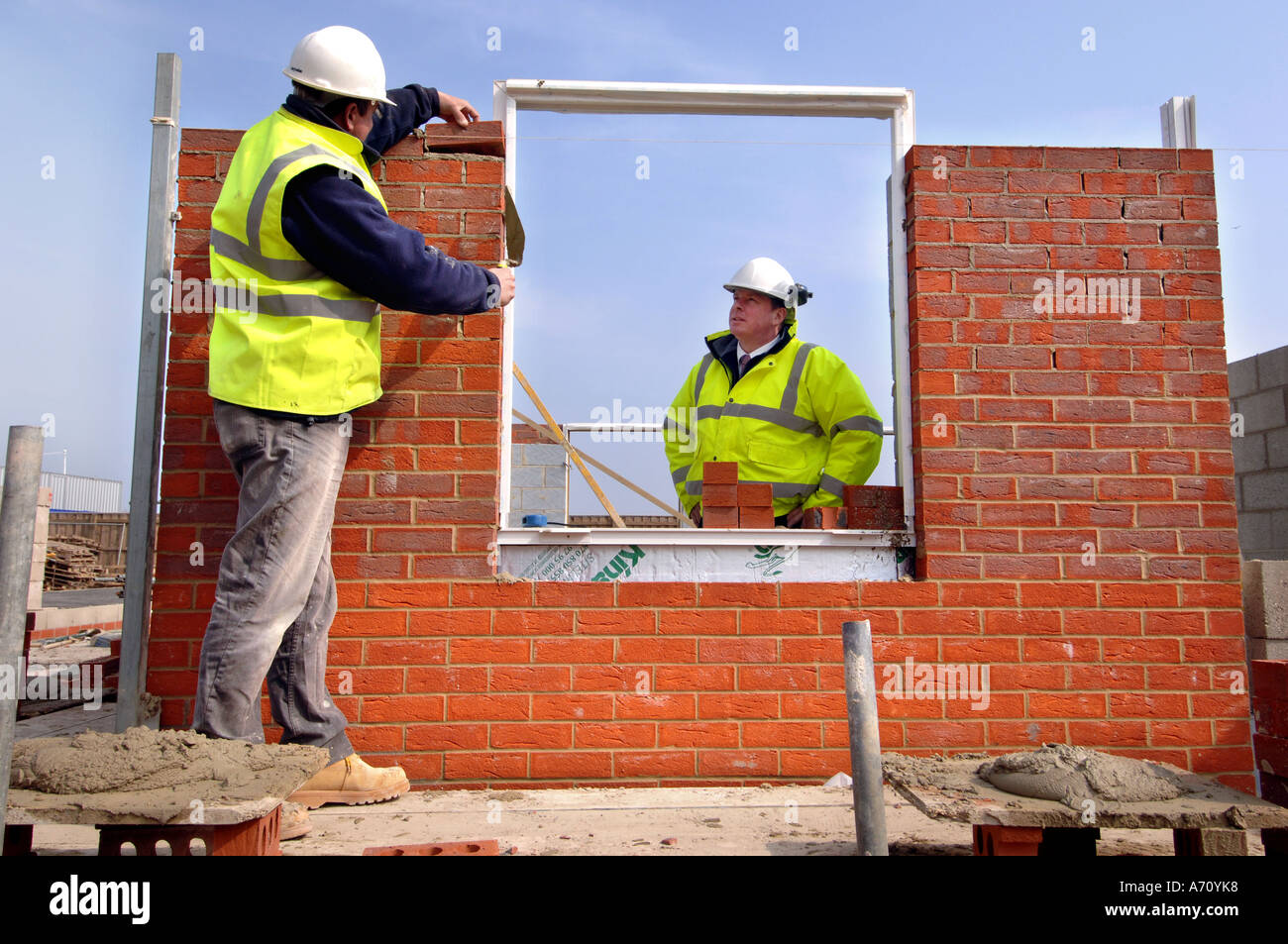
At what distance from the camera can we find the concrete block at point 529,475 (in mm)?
9008

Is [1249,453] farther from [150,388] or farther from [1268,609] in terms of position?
[150,388]

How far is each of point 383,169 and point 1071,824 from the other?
3184 mm

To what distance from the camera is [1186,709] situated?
11.7ft

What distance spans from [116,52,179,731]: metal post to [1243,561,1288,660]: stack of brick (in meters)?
4.19

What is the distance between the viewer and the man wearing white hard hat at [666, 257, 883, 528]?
433 cm

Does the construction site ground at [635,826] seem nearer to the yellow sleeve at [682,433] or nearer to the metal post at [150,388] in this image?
the metal post at [150,388]

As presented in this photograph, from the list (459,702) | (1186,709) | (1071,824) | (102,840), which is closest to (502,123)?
(459,702)
